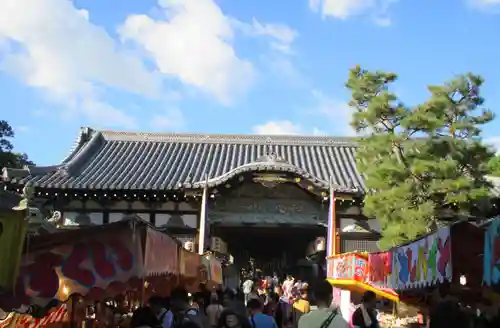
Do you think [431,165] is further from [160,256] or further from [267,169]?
[160,256]

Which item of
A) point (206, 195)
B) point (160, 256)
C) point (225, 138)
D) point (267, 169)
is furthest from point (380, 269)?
point (225, 138)

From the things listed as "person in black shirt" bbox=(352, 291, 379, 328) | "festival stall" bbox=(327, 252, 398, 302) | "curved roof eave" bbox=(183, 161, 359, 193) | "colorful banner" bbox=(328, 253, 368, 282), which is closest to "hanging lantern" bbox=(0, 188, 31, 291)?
"person in black shirt" bbox=(352, 291, 379, 328)

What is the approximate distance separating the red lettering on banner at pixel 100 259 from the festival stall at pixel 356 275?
5.90 meters

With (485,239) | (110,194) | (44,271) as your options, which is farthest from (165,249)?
(110,194)

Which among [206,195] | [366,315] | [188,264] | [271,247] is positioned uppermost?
[206,195]

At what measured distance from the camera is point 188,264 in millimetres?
10664

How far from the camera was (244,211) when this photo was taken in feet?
68.2

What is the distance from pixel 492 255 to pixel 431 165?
903 cm

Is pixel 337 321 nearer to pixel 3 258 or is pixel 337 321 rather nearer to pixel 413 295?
pixel 3 258

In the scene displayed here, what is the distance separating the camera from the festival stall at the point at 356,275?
11.1m

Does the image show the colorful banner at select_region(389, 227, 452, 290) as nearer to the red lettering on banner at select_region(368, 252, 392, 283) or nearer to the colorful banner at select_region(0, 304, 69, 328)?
the red lettering on banner at select_region(368, 252, 392, 283)

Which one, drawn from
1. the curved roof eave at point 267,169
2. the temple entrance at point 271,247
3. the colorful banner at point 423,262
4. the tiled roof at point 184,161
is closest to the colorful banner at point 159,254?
the colorful banner at point 423,262

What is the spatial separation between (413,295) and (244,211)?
11.1 m

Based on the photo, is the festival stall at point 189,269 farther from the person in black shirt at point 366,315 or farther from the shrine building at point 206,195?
the shrine building at point 206,195
